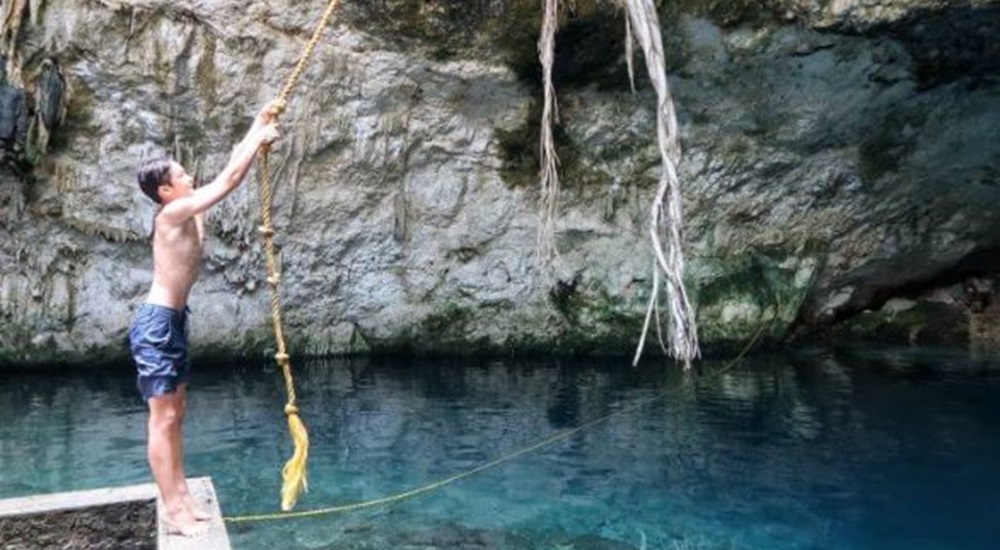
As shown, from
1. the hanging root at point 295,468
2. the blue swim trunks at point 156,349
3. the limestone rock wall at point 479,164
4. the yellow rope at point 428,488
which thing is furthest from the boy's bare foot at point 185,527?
the limestone rock wall at point 479,164

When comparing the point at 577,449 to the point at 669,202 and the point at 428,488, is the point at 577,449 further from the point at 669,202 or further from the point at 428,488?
the point at 669,202

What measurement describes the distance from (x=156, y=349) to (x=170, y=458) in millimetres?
469

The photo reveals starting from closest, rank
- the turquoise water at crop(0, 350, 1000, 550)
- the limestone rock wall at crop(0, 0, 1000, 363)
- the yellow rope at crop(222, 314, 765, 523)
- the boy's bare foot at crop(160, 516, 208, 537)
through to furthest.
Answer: the boy's bare foot at crop(160, 516, 208, 537) < the turquoise water at crop(0, 350, 1000, 550) < the yellow rope at crop(222, 314, 765, 523) < the limestone rock wall at crop(0, 0, 1000, 363)

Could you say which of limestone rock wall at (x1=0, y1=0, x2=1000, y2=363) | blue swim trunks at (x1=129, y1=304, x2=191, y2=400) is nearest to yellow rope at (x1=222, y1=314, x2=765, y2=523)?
blue swim trunks at (x1=129, y1=304, x2=191, y2=400)

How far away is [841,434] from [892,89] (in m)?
3.85

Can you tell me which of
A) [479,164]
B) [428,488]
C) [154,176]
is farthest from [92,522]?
[479,164]

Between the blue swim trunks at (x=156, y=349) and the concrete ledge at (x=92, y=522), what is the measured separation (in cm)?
51

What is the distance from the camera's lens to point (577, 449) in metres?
8.09

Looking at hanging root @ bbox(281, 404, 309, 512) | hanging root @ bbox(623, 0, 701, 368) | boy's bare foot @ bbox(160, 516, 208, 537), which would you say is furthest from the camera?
hanging root @ bbox(623, 0, 701, 368)

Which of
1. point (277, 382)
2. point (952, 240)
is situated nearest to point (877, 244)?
point (952, 240)

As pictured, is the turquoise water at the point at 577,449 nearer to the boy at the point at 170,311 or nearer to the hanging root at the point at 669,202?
the hanging root at the point at 669,202

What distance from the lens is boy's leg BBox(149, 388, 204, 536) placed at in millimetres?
4359

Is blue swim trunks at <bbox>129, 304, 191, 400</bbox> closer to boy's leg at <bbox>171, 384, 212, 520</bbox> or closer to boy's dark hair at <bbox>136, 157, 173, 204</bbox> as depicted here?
boy's leg at <bbox>171, 384, 212, 520</bbox>

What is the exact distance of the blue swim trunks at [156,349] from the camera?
4.40 metres
